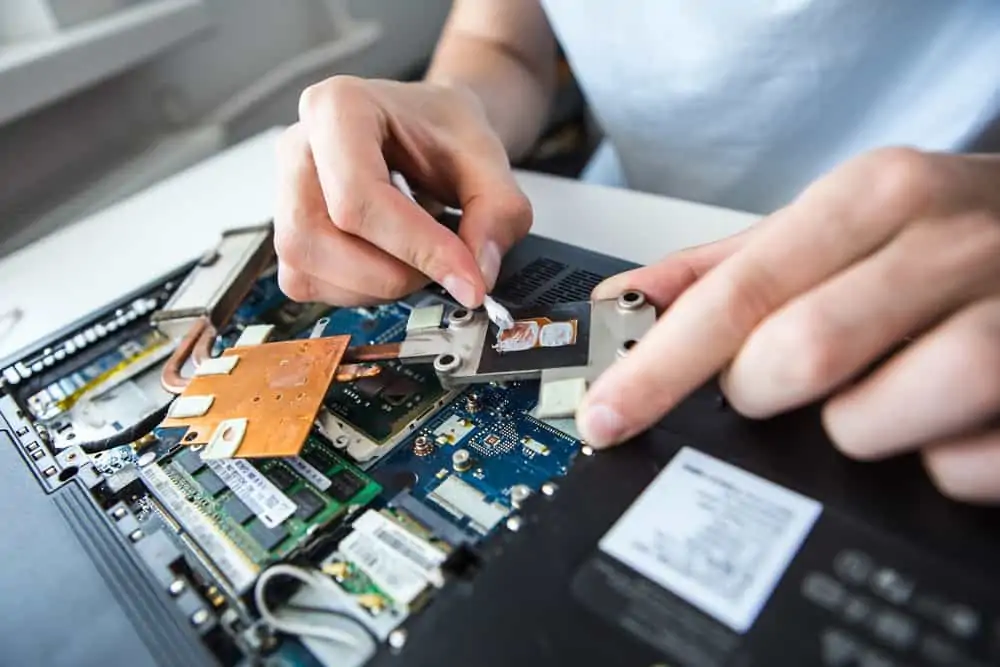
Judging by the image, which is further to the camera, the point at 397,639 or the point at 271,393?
the point at 271,393

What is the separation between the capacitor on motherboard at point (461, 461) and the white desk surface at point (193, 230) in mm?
380

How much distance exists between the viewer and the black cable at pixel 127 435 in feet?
2.49

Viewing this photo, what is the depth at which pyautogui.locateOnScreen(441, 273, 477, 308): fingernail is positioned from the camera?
754 millimetres

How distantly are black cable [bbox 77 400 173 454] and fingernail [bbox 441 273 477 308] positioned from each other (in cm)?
32

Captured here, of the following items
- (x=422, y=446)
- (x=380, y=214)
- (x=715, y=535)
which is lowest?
(x=715, y=535)

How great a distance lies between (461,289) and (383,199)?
13 centimetres

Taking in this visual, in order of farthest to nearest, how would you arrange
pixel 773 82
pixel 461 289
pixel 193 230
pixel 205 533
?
pixel 193 230 → pixel 773 82 → pixel 461 289 → pixel 205 533

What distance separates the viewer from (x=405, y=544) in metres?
0.58

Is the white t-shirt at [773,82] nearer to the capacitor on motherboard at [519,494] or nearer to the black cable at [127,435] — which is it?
the capacitor on motherboard at [519,494]

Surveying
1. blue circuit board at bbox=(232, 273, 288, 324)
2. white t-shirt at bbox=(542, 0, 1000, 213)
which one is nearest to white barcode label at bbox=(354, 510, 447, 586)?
blue circuit board at bbox=(232, 273, 288, 324)

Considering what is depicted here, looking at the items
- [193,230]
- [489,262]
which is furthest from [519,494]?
[193,230]

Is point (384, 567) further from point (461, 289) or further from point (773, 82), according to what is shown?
point (773, 82)

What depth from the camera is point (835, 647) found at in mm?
442

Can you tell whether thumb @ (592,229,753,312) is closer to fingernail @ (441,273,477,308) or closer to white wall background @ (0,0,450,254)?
fingernail @ (441,273,477,308)
